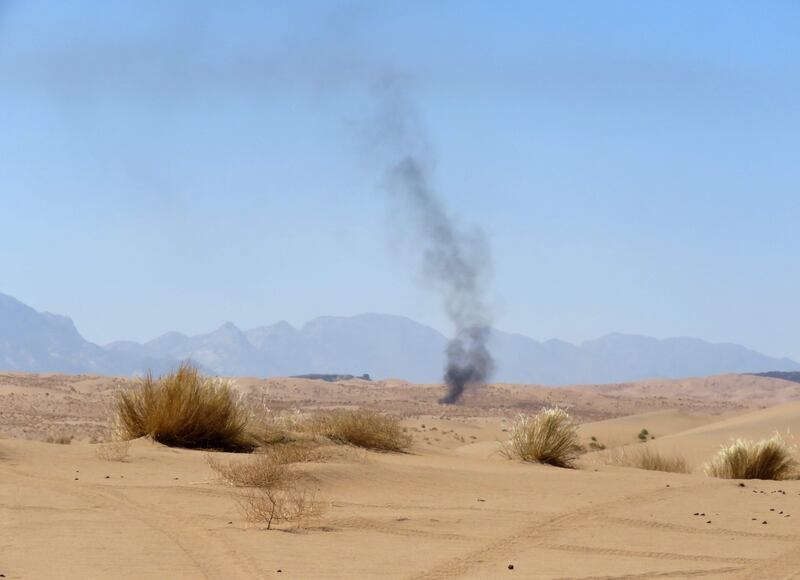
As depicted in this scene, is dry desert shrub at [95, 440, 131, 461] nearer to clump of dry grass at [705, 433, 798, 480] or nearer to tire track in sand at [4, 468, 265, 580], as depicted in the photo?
tire track in sand at [4, 468, 265, 580]

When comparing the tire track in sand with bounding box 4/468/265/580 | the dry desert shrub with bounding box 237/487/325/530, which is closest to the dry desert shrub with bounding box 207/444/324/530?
the dry desert shrub with bounding box 237/487/325/530

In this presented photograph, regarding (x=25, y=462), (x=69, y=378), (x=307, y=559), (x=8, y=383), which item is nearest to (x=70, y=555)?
(x=307, y=559)

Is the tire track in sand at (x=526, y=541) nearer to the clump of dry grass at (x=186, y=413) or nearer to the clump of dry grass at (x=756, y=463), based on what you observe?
the clump of dry grass at (x=756, y=463)

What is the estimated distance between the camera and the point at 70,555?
855 centimetres

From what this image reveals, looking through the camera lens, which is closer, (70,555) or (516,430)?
(70,555)

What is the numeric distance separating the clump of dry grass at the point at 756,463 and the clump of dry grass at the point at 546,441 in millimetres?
2490

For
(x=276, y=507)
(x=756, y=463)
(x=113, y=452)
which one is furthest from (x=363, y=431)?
(x=276, y=507)

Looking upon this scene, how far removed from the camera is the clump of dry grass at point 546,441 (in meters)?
17.7

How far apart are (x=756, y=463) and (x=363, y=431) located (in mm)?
6366

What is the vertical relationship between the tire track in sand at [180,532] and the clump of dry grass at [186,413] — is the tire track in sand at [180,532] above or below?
below

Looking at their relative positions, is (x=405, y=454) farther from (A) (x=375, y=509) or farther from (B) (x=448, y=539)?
(B) (x=448, y=539)

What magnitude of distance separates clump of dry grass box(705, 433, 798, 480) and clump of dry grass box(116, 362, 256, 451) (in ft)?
25.1

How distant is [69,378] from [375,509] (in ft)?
189

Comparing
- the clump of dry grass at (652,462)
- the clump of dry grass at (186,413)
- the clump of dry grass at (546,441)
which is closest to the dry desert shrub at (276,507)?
the clump of dry grass at (186,413)
